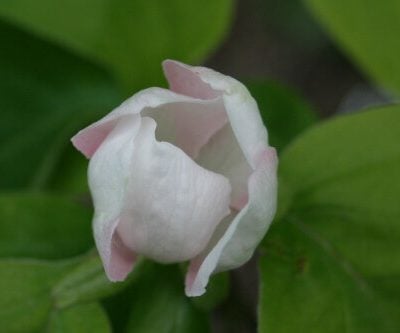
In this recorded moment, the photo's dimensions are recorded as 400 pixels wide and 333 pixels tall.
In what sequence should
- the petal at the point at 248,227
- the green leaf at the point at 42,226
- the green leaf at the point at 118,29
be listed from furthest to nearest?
the green leaf at the point at 118,29, the green leaf at the point at 42,226, the petal at the point at 248,227

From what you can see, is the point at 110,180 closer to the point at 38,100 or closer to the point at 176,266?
the point at 176,266

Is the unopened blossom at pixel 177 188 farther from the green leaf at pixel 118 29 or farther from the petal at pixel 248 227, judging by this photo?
the green leaf at pixel 118 29

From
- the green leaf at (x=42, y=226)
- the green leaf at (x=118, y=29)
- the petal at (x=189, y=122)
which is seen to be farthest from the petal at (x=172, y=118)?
the green leaf at (x=118, y=29)

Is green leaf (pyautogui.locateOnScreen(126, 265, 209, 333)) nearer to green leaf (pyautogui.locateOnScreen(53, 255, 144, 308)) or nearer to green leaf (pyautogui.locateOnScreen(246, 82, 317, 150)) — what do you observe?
green leaf (pyautogui.locateOnScreen(53, 255, 144, 308))

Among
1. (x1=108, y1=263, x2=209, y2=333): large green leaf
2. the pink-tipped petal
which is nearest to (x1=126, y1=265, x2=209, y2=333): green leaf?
(x1=108, y1=263, x2=209, y2=333): large green leaf

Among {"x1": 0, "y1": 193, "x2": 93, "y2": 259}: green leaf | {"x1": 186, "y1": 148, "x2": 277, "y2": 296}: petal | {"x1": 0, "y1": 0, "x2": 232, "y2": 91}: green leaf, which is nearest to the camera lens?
{"x1": 186, "y1": 148, "x2": 277, "y2": 296}: petal

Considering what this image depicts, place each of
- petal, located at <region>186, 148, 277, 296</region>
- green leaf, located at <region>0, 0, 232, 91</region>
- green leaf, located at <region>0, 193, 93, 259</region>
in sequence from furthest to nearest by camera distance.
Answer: green leaf, located at <region>0, 0, 232, 91</region> < green leaf, located at <region>0, 193, 93, 259</region> < petal, located at <region>186, 148, 277, 296</region>

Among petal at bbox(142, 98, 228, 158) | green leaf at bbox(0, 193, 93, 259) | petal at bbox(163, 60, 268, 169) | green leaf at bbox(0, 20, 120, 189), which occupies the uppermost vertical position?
petal at bbox(163, 60, 268, 169)
